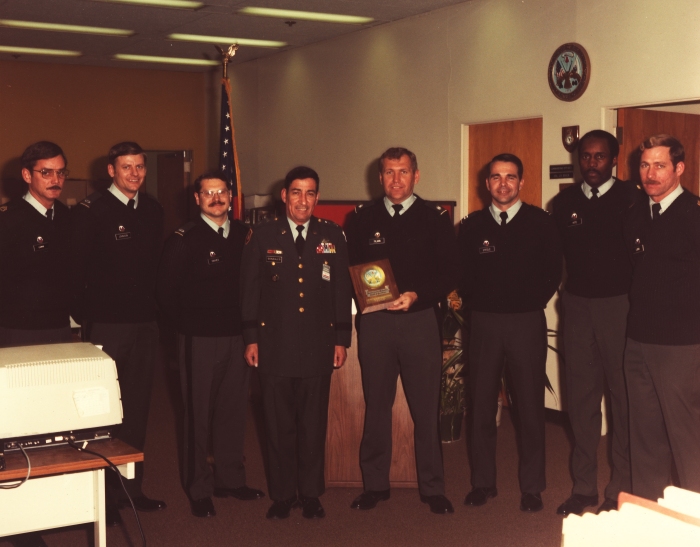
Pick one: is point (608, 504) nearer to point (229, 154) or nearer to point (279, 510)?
point (279, 510)

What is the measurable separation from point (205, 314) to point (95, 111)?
6548 millimetres

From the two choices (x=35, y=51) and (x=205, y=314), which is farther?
(x=35, y=51)

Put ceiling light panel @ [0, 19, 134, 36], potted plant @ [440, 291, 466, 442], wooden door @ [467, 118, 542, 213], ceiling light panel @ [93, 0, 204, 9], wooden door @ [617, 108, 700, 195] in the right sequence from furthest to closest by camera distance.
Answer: ceiling light panel @ [0, 19, 134, 36] → ceiling light panel @ [93, 0, 204, 9] → wooden door @ [467, 118, 542, 213] → wooden door @ [617, 108, 700, 195] → potted plant @ [440, 291, 466, 442]

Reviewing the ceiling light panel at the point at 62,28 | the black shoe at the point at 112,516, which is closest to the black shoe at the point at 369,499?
the black shoe at the point at 112,516

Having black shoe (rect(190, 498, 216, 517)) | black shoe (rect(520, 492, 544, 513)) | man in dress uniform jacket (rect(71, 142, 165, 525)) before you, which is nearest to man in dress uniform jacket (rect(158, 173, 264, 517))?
black shoe (rect(190, 498, 216, 517))

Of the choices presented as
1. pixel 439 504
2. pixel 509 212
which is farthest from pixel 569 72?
pixel 439 504

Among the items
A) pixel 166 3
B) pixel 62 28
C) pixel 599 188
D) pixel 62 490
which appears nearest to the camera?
pixel 62 490

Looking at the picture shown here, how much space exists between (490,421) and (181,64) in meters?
6.88

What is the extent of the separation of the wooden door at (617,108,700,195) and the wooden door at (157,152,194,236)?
5.92m

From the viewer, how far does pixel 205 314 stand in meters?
3.81

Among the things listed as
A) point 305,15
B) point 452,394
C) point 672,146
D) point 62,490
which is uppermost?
point 305,15

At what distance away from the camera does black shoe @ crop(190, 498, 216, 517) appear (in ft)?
12.7

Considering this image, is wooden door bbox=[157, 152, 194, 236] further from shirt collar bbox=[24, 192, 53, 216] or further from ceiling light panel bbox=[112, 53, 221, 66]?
shirt collar bbox=[24, 192, 53, 216]

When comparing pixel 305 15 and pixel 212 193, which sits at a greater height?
pixel 305 15
